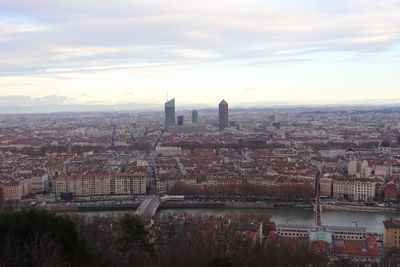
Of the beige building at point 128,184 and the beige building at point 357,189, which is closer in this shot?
the beige building at point 357,189

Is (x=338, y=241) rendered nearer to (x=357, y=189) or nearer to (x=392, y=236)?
(x=392, y=236)

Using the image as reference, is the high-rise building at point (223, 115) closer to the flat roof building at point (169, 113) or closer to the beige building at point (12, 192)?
the flat roof building at point (169, 113)

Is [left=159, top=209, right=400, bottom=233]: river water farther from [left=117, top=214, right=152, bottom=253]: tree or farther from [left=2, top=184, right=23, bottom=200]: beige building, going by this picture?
[left=117, top=214, right=152, bottom=253]: tree

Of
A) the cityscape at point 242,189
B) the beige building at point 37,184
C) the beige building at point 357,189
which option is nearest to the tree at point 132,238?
the cityscape at point 242,189

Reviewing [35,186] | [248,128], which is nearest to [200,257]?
[35,186]

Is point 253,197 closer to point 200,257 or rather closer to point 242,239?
point 242,239

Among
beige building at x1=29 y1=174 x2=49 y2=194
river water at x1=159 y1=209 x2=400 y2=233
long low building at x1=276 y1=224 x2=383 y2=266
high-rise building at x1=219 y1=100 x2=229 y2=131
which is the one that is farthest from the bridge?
high-rise building at x1=219 y1=100 x2=229 y2=131
